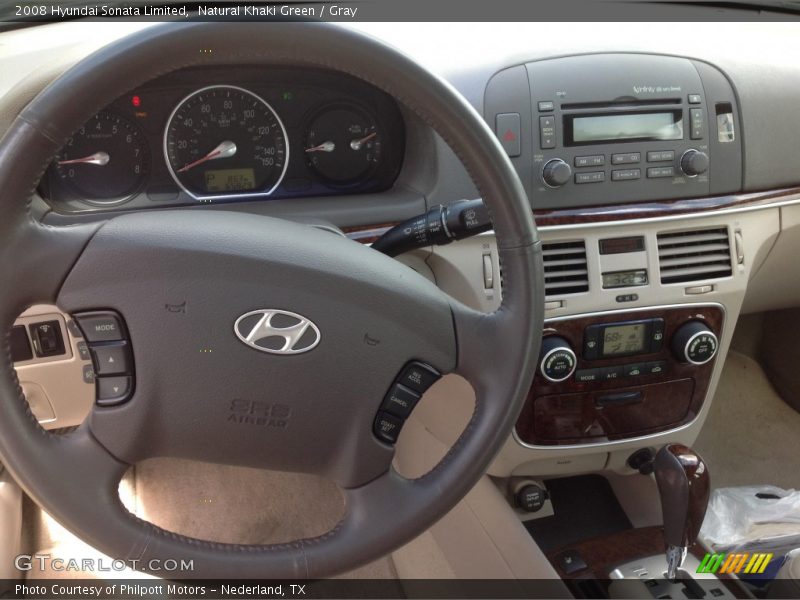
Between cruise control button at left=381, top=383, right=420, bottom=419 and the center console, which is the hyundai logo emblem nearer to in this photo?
cruise control button at left=381, top=383, right=420, bottom=419

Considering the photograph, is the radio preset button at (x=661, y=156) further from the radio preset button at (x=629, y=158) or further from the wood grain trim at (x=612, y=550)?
the wood grain trim at (x=612, y=550)

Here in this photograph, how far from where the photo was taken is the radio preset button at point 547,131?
4.77ft

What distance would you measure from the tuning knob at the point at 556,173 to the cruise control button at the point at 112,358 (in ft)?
2.84

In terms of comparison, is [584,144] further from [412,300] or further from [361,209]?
[412,300]

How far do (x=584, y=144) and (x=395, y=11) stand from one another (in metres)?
0.46

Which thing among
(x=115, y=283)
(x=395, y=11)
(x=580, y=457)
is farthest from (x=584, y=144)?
(x=115, y=283)

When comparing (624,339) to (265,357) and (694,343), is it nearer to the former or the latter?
(694,343)

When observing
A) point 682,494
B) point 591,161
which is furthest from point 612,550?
point 591,161

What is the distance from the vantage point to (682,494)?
1.31m

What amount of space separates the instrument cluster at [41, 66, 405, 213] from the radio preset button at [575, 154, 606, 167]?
1.16ft

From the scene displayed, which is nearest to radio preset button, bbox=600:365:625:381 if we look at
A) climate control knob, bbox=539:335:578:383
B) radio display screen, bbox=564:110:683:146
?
climate control knob, bbox=539:335:578:383

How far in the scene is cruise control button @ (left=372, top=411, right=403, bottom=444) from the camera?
1.00 metres

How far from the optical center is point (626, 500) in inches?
70.9

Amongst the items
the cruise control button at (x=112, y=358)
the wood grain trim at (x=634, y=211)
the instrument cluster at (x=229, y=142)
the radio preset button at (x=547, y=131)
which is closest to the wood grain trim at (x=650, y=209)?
the wood grain trim at (x=634, y=211)
